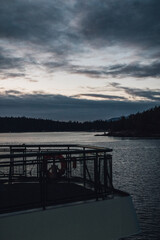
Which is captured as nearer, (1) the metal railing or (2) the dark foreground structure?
(2) the dark foreground structure

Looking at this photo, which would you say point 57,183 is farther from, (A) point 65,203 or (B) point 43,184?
(B) point 43,184

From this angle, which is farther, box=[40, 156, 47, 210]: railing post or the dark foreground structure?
box=[40, 156, 47, 210]: railing post

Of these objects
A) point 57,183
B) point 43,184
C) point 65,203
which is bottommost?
point 57,183

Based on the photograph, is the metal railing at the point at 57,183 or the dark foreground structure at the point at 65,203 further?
the metal railing at the point at 57,183

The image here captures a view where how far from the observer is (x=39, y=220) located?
5.75 metres

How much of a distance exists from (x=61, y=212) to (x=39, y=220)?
0.52 m

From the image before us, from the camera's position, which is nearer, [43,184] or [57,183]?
[43,184]

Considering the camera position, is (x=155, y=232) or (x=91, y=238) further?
(x=155, y=232)

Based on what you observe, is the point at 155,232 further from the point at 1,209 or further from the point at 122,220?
the point at 1,209

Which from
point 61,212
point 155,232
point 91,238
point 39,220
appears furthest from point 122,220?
point 155,232

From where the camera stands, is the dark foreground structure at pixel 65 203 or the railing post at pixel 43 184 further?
the railing post at pixel 43 184

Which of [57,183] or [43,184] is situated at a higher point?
[43,184]

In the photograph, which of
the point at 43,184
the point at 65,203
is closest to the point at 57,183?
the point at 65,203

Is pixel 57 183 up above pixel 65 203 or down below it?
below
